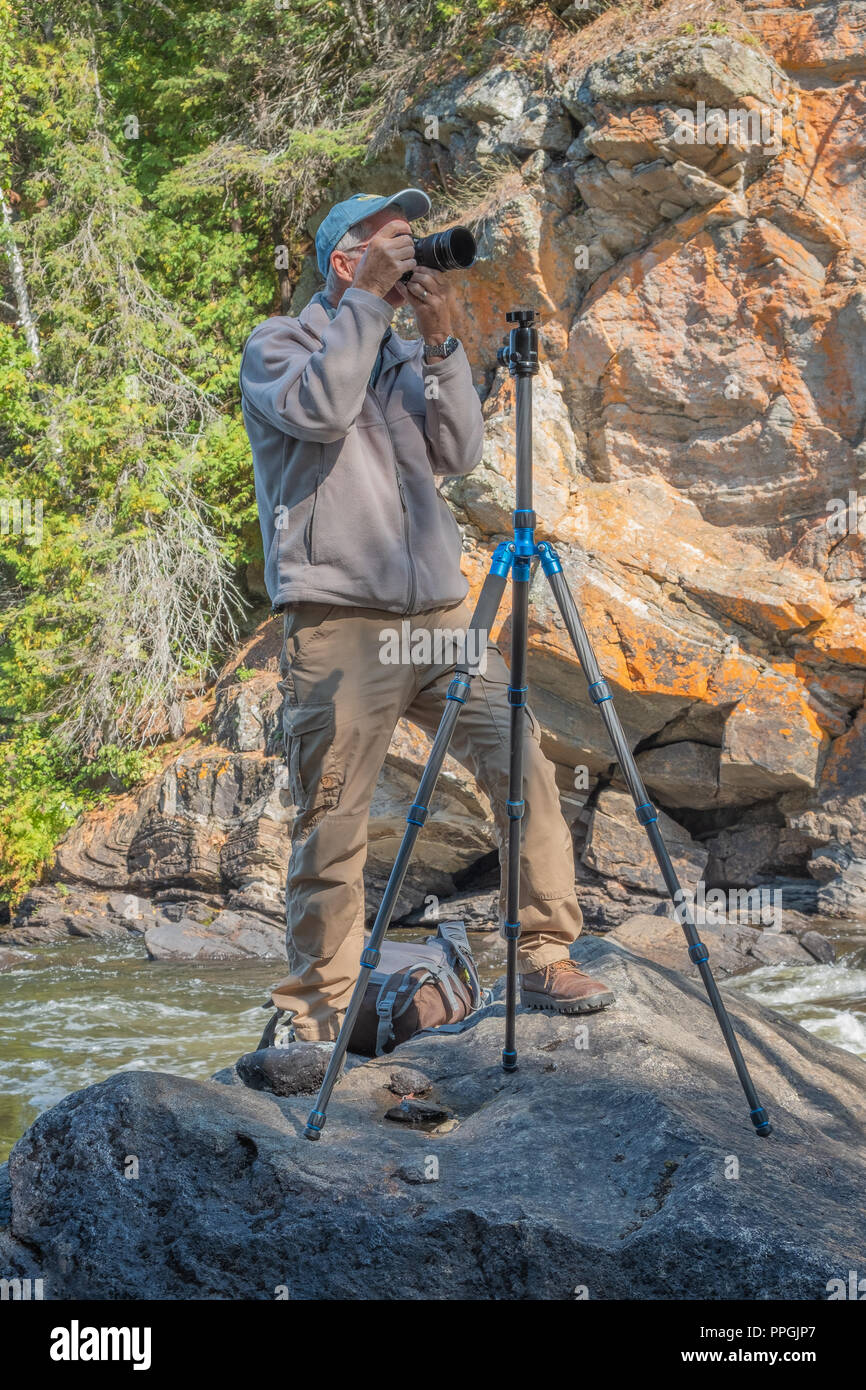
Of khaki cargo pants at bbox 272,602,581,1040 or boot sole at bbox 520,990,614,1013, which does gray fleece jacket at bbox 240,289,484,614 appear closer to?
khaki cargo pants at bbox 272,602,581,1040

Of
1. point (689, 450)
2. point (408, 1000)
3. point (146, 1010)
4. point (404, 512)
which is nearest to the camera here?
point (404, 512)

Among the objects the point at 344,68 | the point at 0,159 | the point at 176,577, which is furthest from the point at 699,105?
the point at 0,159

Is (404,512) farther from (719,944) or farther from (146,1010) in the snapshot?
(719,944)

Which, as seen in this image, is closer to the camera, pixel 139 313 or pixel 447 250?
pixel 447 250

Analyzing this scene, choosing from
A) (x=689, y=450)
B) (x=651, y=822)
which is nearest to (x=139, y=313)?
(x=689, y=450)

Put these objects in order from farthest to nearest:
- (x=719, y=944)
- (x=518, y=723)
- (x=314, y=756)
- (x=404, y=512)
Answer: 1. (x=719, y=944)
2. (x=404, y=512)
3. (x=314, y=756)
4. (x=518, y=723)

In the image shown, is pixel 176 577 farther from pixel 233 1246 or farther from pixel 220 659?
pixel 233 1246

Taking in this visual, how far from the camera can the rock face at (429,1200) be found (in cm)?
210

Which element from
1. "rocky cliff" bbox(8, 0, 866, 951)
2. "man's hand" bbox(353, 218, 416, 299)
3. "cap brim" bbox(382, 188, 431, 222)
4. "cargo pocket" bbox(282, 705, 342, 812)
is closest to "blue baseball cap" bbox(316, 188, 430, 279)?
"cap brim" bbox(382, 188, 431, 222)

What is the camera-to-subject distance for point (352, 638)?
3336 mm

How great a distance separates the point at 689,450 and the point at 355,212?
7.19 meters

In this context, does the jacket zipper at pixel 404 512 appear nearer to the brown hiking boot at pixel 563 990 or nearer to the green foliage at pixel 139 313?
the brown hiking boot at pixel 563 990

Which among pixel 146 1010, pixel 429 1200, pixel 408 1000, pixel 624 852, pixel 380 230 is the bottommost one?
pixel 146 1010
